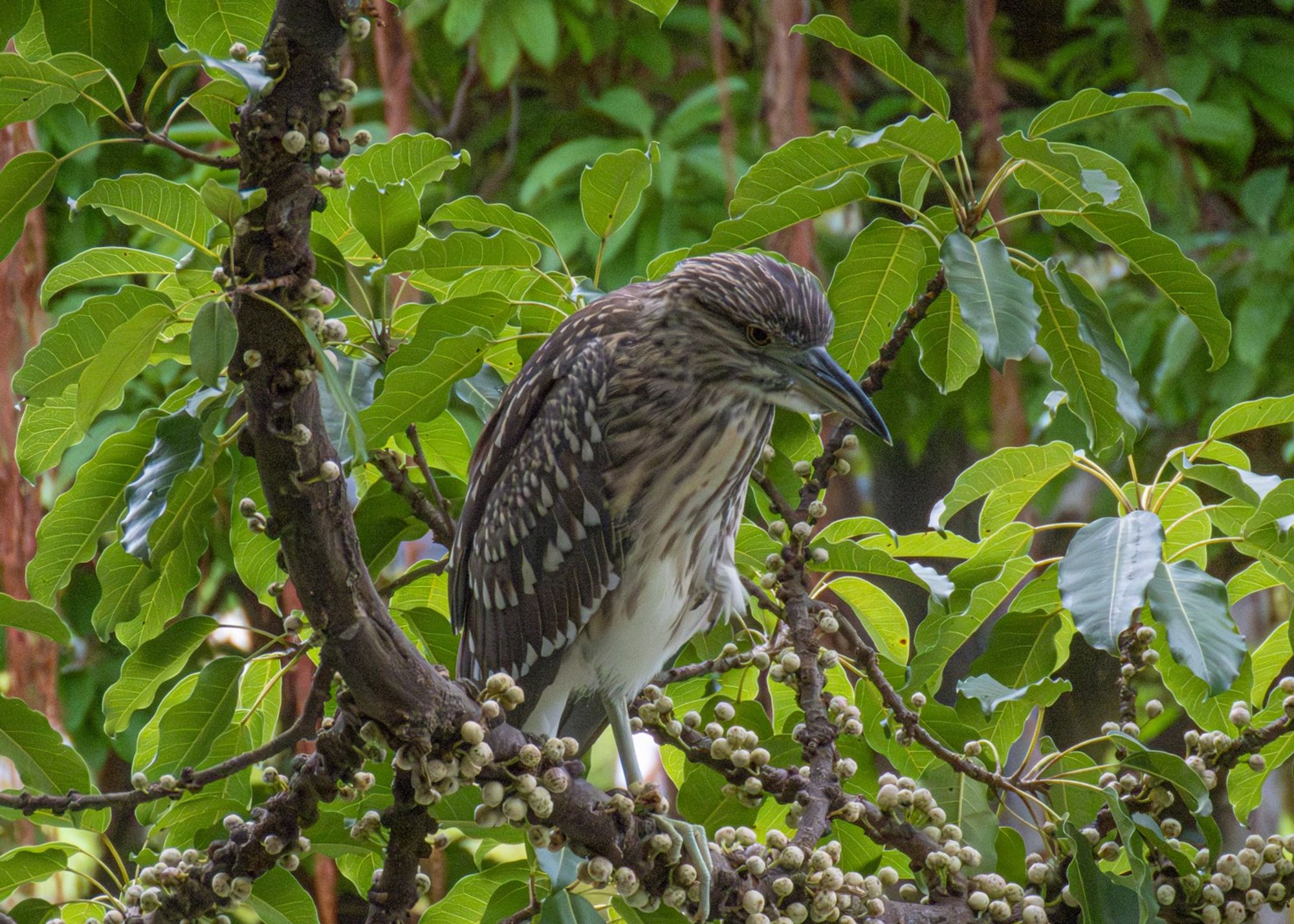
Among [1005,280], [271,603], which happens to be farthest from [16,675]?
[1005,280]

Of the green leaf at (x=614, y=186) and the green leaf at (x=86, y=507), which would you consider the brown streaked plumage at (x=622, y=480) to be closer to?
the green leaf at (x=614, y=186)

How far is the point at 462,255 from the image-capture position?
6.68 feet

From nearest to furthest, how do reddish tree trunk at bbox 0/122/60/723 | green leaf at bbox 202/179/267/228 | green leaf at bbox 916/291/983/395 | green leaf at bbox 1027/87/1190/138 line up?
green leaf at bbox 202/179/267/228 → green leaf at bbox 1027/87/1190/138 → green leaf at bbox 916/291/983/395 → reddish tree trunk at bbox 0/122/60/723

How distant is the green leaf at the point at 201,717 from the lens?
1.95 metres

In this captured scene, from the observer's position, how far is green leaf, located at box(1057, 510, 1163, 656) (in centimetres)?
162

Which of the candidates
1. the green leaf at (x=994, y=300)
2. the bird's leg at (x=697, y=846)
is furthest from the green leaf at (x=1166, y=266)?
the bird's leg at (x=697, y=846)

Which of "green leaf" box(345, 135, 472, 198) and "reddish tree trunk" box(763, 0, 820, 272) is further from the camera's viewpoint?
"reddish tree trunk" box(763, 0, 820, 272)

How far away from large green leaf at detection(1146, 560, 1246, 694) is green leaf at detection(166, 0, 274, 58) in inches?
54.8

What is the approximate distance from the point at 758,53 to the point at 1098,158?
3.00m

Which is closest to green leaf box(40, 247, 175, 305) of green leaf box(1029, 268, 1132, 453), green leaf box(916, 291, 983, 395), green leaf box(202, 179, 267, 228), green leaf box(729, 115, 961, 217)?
green leaf box(202, 179, 267, 228)

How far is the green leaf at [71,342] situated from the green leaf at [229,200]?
51 cm

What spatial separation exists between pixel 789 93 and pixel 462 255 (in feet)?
3.81

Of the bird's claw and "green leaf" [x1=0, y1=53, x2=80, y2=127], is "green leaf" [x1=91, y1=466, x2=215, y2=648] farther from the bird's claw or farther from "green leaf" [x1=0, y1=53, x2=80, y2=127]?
the bird's claw

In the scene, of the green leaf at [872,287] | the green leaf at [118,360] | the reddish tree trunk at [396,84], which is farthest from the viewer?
the reddish tree trunk at [396,84]
